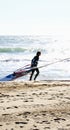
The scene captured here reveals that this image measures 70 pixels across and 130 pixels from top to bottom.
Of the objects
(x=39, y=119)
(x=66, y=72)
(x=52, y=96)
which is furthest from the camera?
(x=66, y=72)

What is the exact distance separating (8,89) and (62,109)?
147 inches

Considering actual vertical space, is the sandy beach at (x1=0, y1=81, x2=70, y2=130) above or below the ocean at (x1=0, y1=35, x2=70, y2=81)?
above

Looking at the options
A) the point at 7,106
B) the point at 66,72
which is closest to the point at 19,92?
the point at 7,106

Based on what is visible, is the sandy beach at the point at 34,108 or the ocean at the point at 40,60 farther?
the ocean at the point at 40,60

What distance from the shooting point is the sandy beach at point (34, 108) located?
7.25 meters

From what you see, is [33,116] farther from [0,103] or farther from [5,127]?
[0,103]

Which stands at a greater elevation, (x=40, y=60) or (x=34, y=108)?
(x=34, y=108)

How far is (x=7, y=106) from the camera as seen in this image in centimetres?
892

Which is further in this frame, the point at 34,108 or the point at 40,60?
the point at 40,60

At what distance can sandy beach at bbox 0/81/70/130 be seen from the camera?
7.25 meters

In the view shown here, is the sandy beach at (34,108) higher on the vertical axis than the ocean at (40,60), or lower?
higher

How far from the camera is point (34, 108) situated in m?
8.69

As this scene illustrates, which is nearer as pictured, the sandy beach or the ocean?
the sandy beach

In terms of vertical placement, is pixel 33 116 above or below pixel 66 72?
above
